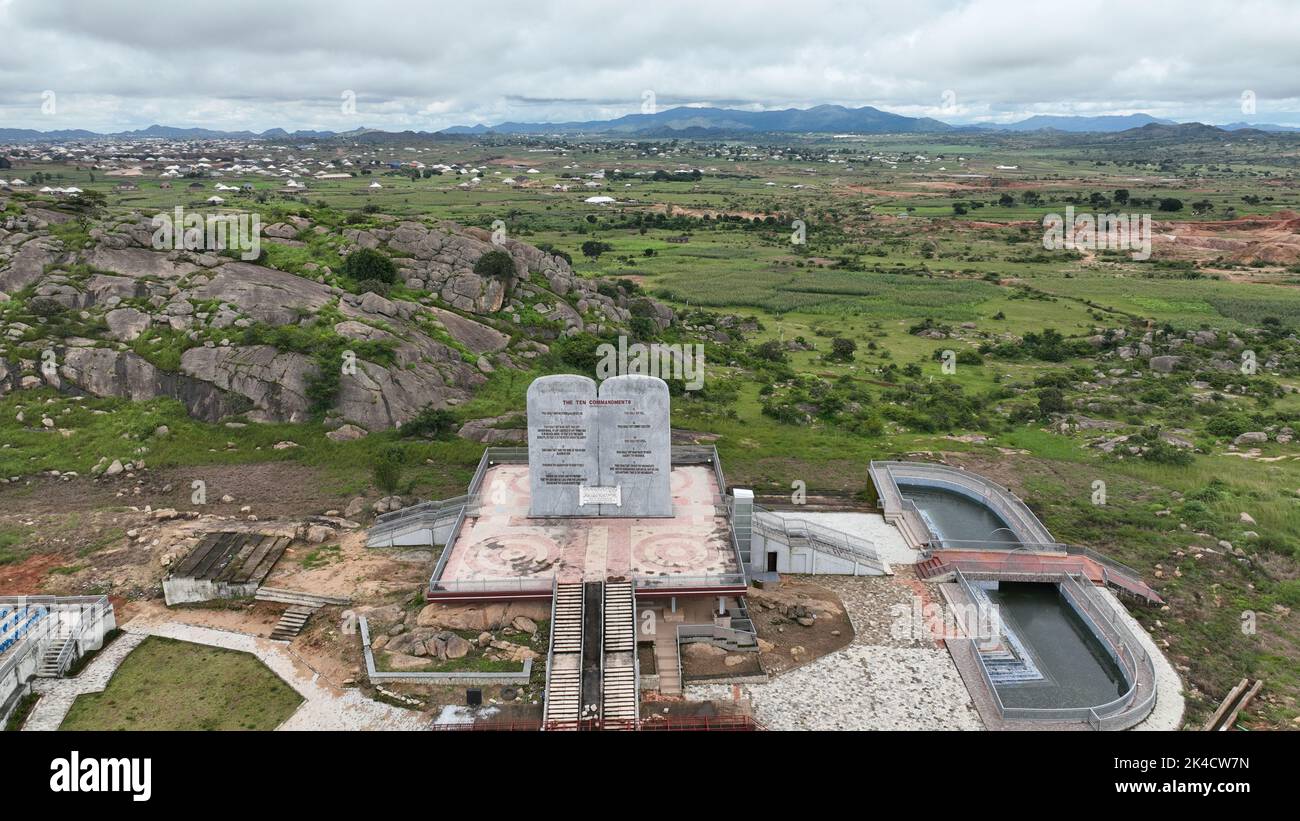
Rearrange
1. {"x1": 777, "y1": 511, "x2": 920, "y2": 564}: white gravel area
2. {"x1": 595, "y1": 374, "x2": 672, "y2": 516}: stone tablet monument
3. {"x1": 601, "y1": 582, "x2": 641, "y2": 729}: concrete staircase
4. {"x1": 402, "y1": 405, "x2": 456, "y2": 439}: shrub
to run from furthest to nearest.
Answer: {"x1": 402, "y1": 405, "x2": 456, "y2": 439}: shrub
{"x1": 777, "y1": 511, "x2": 920, "y2": 564}: white gravel area
{"x1": 595, "y1": 374, "x2": 672, "y2": 516}: stone tablet monument
{"x1": 601, "y1": 582, "x2": 641, "y2": 729}: concrete staircase

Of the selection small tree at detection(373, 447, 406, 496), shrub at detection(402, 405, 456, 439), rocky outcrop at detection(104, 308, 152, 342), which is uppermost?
rocky outcrop at detection(104, 308, 152, 342)

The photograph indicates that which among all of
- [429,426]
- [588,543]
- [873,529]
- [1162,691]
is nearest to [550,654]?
[588,543]

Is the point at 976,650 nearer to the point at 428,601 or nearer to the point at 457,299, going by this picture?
the point at 428,601

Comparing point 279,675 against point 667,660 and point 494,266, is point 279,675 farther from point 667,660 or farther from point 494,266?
point 494,266

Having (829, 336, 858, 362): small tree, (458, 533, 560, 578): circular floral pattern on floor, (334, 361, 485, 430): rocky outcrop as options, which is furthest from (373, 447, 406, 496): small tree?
(829, 336, 858, 362): small tree

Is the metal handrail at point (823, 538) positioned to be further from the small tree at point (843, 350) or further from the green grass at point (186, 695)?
the small tree at point (843, 350)

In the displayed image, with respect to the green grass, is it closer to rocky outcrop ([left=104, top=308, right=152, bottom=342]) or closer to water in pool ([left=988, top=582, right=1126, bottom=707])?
water in pool ([left=988, top=582, right=1126, bottom=707])

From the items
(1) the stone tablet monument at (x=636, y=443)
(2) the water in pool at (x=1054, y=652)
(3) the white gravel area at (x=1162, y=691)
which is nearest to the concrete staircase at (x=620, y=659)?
(1) the stone tablet monument at (x=636, y=443)
